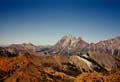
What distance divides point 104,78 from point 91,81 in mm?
10754

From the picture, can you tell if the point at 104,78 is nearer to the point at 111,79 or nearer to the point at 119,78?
the point at 111,79

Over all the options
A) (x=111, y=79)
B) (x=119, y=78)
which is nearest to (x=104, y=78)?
(x=111, y=79)

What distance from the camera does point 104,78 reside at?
19975 centimetres

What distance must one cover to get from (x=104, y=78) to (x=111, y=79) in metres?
7.58

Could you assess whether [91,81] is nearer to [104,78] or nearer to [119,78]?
[104,78]

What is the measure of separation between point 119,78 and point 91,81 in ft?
79.6

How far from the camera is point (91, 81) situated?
19712cm

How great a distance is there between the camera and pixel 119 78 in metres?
181

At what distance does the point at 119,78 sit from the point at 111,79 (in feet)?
43.0

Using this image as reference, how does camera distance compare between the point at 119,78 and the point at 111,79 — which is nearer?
Result: the point at 119,78

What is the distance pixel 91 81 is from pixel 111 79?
15.0 metres

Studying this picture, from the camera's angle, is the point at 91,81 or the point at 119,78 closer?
the point at 119,78

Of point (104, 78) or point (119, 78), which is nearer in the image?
point (119, 78)
